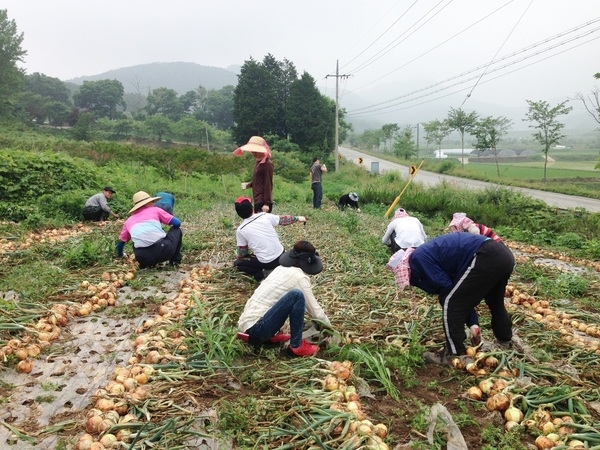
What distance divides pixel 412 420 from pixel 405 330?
1.41 m

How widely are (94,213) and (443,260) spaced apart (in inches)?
334

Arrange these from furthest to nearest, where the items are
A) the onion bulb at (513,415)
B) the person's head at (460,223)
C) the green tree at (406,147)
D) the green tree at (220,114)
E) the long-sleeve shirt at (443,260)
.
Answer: the green tree at (220,114) < the green tree at (406,147) < the person's head at (460,223) < the long-sleeve shirt at (443,260) < the onion bulb at (513,415)

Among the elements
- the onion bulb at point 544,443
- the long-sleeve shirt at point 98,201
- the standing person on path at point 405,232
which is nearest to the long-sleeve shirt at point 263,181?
the standing person on path at point 405,232

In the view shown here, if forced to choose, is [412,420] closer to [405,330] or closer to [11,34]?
[405,330]

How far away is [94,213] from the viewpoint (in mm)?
9664

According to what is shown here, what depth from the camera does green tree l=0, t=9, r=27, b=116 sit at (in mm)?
40875

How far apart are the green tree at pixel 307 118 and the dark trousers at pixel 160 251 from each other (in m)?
33.1

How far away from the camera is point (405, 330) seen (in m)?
4.03

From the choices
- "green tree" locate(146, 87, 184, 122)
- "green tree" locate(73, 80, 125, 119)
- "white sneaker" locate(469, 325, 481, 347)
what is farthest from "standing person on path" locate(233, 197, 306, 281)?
"green tree" locate(146, 87, 184, 122)

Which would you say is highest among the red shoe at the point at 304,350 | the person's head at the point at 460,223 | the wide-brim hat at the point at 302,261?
the person's head at the point at 460,223

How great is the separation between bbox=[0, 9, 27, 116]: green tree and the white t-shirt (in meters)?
45.9

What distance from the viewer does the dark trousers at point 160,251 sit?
567 centimetres

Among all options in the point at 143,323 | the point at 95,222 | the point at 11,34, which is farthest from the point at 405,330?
the point at 11,34

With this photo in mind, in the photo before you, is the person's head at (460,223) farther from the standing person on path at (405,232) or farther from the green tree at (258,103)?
the green tree at (258,103)
